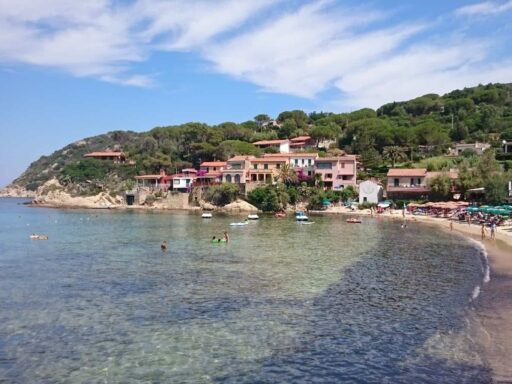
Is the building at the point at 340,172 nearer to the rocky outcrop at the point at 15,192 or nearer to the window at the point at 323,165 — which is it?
the window at the point at 323,165

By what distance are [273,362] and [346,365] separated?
2.26m

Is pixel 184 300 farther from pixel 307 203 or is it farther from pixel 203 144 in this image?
pixel 203 144

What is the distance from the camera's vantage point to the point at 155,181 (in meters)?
106

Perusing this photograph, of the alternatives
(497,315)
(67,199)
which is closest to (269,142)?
(67,199)

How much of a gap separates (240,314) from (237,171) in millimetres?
72704

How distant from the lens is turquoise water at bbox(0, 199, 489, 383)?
14055mm

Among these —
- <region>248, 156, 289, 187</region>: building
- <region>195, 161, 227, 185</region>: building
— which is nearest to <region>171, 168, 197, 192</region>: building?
<region>195, 161, 227, 185</region>: building

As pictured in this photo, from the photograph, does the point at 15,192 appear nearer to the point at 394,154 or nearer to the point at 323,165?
the point at 323,165

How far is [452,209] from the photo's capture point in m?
65.3

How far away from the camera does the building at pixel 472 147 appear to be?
9368 cm

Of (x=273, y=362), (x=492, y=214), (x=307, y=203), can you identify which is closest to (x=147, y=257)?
(x=273, y=362)

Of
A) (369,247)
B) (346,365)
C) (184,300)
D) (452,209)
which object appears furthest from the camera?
(452,209)

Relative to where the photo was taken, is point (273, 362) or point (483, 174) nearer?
point (273, 362)

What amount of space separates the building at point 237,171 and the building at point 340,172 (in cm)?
1481
